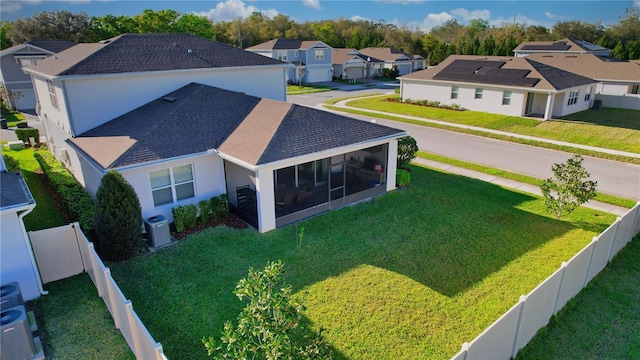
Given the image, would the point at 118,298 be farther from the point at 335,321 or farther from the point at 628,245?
the point at 628,245

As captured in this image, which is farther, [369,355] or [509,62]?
[509,62]

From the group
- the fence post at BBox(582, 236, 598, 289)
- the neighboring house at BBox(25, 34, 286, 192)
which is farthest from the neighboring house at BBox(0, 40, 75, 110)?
the fence post at BBox(582, 236, 598, 289)

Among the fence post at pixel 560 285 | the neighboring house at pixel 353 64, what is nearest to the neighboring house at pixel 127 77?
the fence post at pixel 560 285

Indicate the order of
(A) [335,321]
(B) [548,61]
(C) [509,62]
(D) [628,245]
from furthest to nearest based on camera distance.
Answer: (B) [548,61]
(C) [509,62]
(D) [628,245]
(A) [335,321]

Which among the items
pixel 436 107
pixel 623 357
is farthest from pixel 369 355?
pixel 436 107

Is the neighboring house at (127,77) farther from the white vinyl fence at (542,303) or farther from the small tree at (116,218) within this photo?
the white vinyl fence at (542,303)

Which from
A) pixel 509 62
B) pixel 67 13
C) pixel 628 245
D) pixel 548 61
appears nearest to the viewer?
pixel 628 245

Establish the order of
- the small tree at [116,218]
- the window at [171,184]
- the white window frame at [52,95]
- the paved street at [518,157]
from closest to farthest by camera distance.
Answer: the small tree at [116,218], the window at [171,184], the white window frame at [52,95], the paved street at [518,157]
